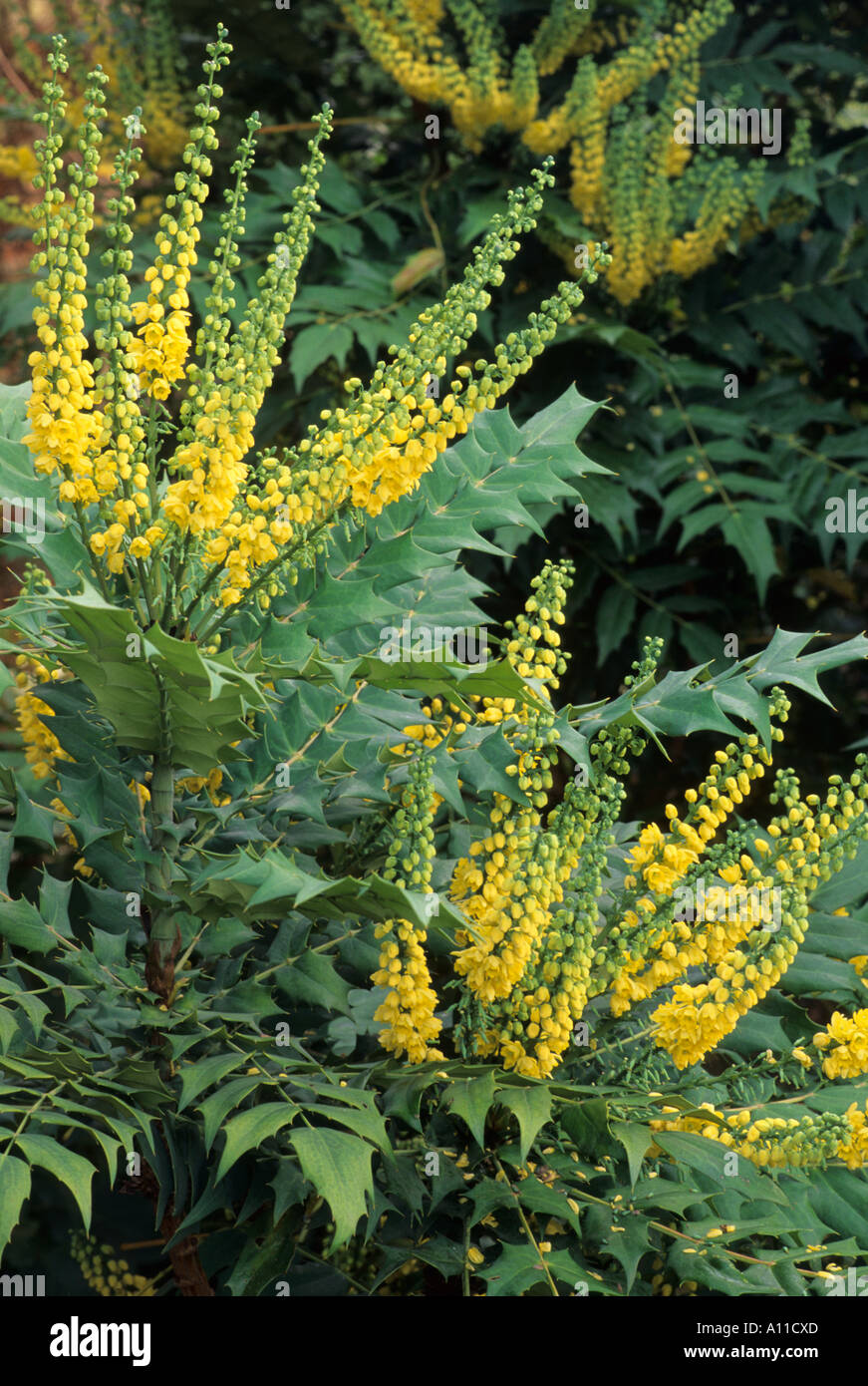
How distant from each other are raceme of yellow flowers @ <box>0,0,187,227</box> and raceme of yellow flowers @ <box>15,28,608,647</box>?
7.25 ft

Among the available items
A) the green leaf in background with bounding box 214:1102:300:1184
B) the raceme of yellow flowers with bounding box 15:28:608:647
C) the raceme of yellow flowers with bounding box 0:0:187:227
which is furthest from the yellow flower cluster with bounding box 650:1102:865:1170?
the raceme of yellow flowers with bounding box 0:0:187:227

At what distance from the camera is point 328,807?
1.62 m

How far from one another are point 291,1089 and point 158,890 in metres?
0.27

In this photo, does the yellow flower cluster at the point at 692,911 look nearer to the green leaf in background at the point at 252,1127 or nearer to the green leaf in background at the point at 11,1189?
the green leaf in background at the point at 252,1127

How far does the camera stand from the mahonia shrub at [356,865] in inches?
53.5

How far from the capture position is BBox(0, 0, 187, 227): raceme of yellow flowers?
3.47 metres

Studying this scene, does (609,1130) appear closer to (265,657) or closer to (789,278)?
(265,657)

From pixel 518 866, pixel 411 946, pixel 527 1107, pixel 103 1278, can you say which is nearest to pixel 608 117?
pixel 518 866

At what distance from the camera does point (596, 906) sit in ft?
5.12

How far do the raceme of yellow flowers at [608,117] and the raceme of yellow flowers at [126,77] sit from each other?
1.69 ft

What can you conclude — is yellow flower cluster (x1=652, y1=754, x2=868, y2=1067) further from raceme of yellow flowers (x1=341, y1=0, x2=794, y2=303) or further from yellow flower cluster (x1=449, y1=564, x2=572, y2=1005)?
raceme of yellow flowers (x1=341, y1=0, x2=794, y2=303)

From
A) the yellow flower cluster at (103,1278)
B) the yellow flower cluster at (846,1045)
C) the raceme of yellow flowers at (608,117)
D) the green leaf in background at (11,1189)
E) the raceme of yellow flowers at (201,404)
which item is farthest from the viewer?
the raceme of yellow flowers at (608,117)

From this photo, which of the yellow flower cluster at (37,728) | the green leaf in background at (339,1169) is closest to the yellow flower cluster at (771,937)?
the green leaf in background at (339,1169)
